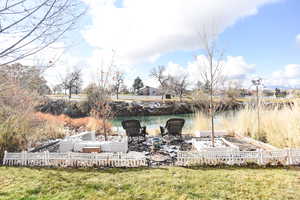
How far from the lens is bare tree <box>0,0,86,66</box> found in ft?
6.63

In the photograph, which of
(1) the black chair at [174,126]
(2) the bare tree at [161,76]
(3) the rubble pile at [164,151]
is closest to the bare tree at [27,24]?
(3) the rubble pile at [164,151]

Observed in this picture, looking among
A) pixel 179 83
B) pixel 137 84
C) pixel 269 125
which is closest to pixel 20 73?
pixel 269 125

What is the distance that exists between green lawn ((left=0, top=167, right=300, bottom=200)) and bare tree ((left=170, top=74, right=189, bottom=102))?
116ft

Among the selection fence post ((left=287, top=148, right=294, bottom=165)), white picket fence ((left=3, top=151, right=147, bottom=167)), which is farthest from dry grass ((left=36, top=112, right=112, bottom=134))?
fence post ((left=287, top=148, right=294, bottom=165))

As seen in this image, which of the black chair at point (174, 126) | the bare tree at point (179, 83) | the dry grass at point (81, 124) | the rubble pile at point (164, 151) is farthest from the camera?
the bare tree at point (179, 83)

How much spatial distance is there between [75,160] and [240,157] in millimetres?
3491

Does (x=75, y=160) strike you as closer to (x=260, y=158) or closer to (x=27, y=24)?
(x=27, y=24)

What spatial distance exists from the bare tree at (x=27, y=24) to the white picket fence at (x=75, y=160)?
8.46 ft

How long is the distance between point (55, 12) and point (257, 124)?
275 inches

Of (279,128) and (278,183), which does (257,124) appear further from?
(278,183)

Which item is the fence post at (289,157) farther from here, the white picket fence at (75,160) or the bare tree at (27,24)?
the bare tree at (27,24)

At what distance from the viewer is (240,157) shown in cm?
417

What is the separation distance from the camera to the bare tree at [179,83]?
129 feet

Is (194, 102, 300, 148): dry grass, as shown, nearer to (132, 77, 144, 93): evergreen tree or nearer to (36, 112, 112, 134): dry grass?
(36, 112, 112, 134): dry grass
